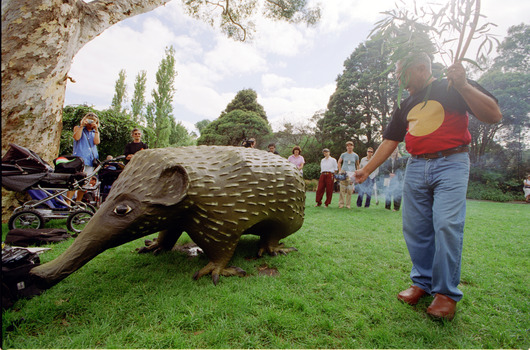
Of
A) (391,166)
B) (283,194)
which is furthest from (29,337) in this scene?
(391,166)

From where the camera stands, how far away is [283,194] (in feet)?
10.5

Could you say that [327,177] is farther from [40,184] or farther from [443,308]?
[40,184]

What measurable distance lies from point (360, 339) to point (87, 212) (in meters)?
4.80

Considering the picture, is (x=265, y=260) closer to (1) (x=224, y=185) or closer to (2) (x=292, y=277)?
(2) (x=292, y=277)

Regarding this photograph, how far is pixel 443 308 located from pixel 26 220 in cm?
624

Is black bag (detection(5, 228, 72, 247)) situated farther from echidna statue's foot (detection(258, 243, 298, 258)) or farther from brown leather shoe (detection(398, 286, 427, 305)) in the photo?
brown leather shoe (detection(398, 286, 427, 305))

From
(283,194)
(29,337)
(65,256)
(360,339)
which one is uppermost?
(283,194)

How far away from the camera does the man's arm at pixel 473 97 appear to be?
6.92ft

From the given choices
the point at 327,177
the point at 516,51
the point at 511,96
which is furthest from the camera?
the point at 516,51

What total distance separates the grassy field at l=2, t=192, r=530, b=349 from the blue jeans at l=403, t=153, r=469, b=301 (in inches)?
11.7

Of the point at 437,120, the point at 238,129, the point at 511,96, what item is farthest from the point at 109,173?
the point at 511,96

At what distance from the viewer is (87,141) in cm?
584

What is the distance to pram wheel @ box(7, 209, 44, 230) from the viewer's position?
179 inches

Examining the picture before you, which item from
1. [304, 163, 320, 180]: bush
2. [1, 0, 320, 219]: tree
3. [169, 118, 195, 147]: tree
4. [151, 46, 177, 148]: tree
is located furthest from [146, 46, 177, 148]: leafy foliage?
[1, 0, 320, 219]: tree
